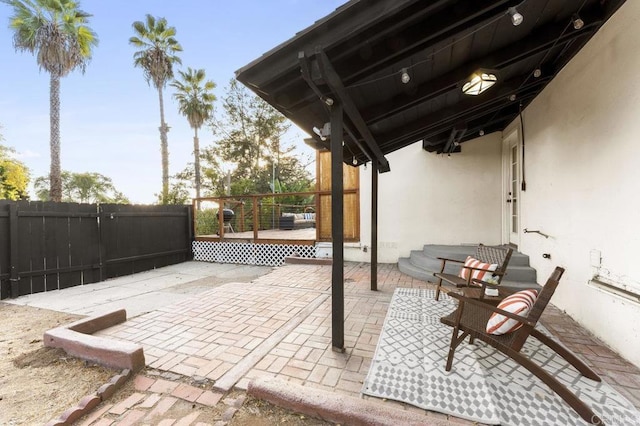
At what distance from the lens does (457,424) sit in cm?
161

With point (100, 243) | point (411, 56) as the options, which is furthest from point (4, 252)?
point (411, 56)

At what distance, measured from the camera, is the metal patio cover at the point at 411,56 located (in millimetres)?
1979

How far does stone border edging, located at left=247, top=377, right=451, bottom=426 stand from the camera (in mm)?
1664

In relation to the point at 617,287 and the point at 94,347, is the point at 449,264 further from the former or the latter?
the point at 94,347

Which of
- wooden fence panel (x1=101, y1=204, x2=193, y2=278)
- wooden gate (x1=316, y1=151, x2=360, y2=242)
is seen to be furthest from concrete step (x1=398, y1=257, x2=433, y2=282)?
wooden fence panel (x1=101, y1=204, x2=193, y2=278)

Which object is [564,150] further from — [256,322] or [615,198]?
[256,322]

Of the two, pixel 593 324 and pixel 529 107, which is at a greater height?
pixel 529 107

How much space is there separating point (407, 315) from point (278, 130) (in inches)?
749

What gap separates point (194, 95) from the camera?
16547 mm

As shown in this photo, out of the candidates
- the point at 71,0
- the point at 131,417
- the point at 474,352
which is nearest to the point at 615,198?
the point at 474,352

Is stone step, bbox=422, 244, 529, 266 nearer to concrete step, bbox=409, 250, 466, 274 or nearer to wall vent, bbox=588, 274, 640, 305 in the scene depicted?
concrete step, bbox=409, 250, 466, 274

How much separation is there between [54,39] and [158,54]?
5023 mm

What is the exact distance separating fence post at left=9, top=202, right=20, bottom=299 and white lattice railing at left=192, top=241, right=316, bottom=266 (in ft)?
14.1

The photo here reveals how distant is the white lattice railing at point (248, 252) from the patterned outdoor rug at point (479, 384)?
5.04 meters
